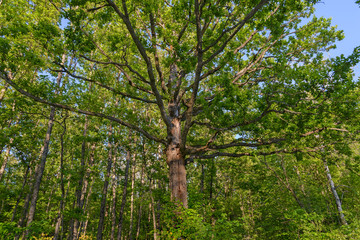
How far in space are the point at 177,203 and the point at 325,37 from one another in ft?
30.0

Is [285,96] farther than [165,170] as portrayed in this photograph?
No

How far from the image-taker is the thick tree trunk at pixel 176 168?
6727mm

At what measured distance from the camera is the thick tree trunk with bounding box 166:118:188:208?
6727mm

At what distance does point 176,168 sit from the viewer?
280 inches

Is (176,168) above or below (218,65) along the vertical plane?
below

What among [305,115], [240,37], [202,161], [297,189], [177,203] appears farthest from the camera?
[297,189]

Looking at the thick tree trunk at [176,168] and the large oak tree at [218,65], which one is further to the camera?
the thick tree trunk at [176,168]

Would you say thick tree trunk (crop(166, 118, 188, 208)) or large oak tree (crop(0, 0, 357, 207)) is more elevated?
large oak tree (crop(0, 0, 357, 207))

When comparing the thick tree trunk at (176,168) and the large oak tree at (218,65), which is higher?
the large oak tree at (218,65)

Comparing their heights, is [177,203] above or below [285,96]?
below

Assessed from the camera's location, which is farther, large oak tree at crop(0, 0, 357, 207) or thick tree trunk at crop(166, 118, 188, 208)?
thick tree trunk at crop(166, 118, 188, 208)

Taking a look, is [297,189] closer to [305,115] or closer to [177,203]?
[305,115]

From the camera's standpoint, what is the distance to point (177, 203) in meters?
6.02

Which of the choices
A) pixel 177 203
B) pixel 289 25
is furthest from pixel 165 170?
pixel 289 25
